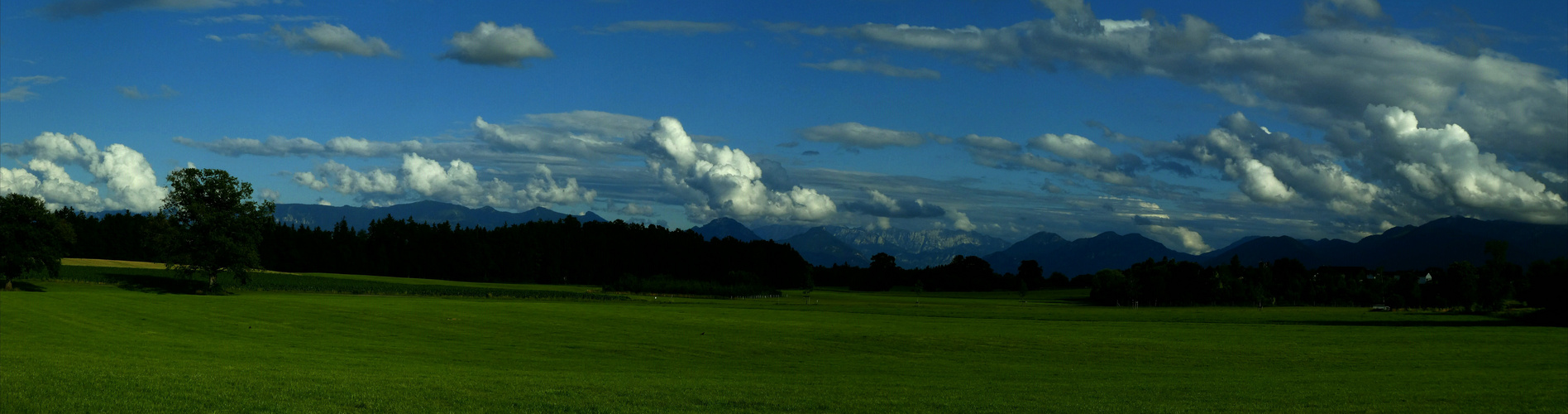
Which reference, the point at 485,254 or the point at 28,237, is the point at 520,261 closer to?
the point at 485,254

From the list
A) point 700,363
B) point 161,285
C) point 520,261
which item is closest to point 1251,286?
point 520,261

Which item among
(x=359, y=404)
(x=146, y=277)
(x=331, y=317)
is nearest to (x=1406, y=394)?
(x=359, y=404)

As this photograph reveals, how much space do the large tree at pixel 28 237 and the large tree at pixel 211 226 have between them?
8.51 m

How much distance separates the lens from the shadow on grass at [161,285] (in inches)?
3469

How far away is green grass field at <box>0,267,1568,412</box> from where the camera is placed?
21.2m

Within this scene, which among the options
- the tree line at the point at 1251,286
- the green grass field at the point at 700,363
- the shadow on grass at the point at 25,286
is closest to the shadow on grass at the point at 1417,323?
the green grass field at the point at 700,363

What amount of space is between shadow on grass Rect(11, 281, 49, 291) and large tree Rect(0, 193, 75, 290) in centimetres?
126

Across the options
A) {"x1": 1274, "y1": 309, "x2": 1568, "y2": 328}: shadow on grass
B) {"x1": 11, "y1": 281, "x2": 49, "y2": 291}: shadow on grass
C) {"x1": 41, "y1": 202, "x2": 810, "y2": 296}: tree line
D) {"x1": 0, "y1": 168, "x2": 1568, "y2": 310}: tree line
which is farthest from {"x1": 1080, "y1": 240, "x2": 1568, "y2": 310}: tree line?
{"x1": 11, "y1": 281, "x2": 49, "y2": 291}: shadow on grass

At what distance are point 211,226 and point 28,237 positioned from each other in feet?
46.4

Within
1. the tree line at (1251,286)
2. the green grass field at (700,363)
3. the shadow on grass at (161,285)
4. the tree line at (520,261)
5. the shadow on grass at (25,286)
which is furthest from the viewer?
the tree line at (1251,286)

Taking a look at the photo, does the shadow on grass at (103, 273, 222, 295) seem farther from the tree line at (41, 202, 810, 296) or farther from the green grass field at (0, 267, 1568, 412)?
the tree line at (41, 202, 810, 296)

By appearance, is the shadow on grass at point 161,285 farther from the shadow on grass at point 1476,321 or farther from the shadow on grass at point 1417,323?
the shadow on grass at point 1476,321

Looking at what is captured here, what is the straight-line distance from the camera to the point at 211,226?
8519 cm

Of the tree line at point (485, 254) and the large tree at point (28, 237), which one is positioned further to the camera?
the tree line at point (485, 254)
